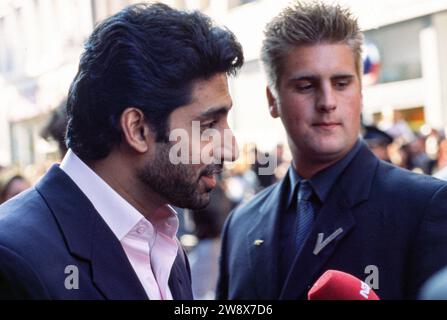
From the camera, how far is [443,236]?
2816mm

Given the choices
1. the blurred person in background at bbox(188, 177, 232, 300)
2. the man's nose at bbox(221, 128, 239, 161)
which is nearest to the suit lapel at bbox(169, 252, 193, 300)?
the man's nose at bbox(221, 128, 239, 161)

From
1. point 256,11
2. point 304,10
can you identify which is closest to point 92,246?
point 304,10

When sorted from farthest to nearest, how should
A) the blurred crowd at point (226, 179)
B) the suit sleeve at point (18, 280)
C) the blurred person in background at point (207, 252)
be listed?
the blurred person in background at point (207, 252) → the blurred crowd at point (226, 179) → the suit sleeve at point (18, 280)

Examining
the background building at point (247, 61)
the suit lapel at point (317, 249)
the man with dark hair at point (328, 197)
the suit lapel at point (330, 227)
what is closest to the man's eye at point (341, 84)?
the man with dark hair at point (328, 197)

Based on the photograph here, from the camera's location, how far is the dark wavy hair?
2.38 meters

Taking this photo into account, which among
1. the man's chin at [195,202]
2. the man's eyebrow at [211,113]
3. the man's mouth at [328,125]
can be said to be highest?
the man's eyebrow at [211,113]

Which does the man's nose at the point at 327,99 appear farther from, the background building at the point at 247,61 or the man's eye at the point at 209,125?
the background building at the point at 247,61

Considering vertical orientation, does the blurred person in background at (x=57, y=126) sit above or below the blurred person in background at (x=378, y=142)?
above

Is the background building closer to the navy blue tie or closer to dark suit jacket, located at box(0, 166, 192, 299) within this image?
the navy blue tie

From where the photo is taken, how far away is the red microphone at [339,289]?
2.07 metres

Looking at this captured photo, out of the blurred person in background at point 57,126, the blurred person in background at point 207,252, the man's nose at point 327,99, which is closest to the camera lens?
the man's nose at point 327,99

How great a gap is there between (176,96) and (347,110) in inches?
36.8

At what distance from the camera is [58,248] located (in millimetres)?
2174

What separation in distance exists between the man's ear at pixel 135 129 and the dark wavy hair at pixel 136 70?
0.6 inches
